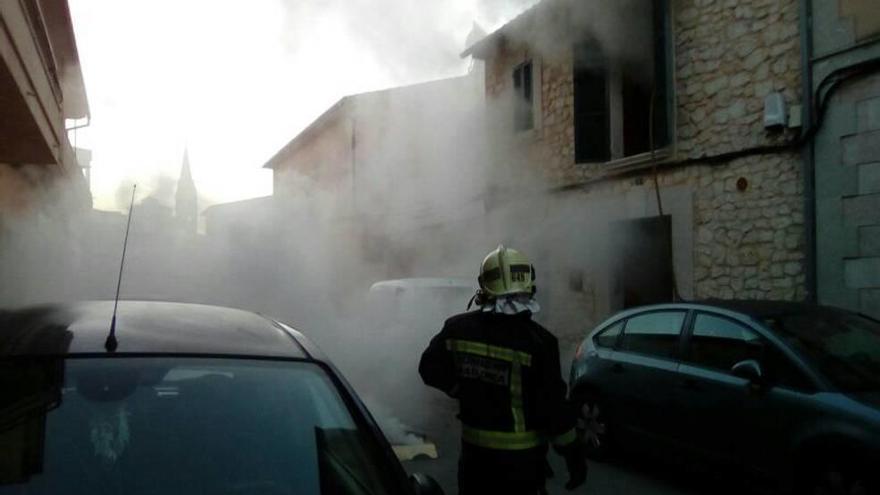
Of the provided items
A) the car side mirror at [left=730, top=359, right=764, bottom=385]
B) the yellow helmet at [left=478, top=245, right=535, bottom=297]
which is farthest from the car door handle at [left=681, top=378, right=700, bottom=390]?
the yellow helmet at [left=478, top=245, right=535, bottom=297]

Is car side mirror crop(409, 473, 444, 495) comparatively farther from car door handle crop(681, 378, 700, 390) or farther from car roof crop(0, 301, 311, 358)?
car door handle crop(681, 378, 700, 390)

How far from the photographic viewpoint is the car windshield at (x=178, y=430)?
73.7 inches

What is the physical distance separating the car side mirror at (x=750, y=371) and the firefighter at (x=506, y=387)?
2036 mm

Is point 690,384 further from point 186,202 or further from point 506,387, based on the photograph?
point 186,202

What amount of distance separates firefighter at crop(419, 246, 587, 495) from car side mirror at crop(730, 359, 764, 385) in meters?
2.04

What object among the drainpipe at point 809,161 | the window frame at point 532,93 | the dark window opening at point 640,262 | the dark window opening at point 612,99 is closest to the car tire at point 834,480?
the drainpipe at point 809,161

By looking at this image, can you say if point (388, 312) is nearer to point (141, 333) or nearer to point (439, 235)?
point (439, 235)

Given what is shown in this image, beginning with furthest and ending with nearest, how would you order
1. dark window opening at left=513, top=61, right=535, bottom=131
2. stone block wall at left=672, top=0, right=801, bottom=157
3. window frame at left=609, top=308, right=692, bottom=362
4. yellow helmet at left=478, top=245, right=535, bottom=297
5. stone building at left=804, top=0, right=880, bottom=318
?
dark window opening at left=513, top=61, right=535, bottom=131, stone block wall at left=672, top=0, right=801, bottom=157, stone building at left=804, top=0, right=880, bottom=318, window frame at left=609, top=308, right=692, bottom=362, yellow helmet at left=478, top=245, right=535, bottom=297

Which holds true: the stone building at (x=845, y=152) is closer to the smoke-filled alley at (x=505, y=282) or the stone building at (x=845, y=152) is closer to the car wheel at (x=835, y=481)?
the smoke-filled alley at (x=505, y=282)

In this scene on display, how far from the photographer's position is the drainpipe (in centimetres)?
737

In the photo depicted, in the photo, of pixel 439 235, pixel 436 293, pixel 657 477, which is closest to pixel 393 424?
pixel 657 477

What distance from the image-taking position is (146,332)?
2309 millimetres

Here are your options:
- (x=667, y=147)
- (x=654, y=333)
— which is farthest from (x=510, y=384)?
(x=667, y=147)

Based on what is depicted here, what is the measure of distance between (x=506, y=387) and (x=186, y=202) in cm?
1572
